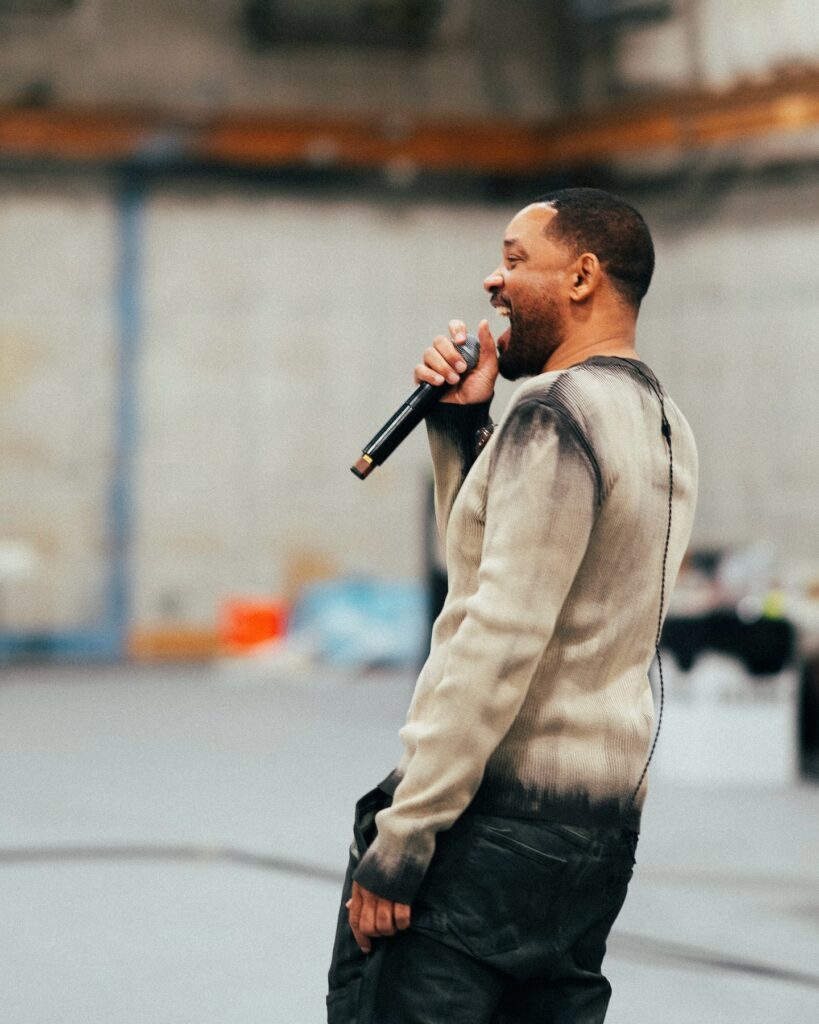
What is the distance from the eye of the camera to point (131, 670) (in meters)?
10.5

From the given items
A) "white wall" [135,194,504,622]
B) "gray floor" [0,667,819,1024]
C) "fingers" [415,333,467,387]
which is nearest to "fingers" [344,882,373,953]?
"fingers" [415,333,467,387]

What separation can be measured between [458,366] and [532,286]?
16 cm

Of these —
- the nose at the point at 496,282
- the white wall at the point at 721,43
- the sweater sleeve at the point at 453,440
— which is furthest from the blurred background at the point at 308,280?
the nose at the point at 496,282

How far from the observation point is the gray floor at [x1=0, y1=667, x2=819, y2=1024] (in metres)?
3.44

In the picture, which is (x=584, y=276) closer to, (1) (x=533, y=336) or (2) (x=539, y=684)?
(1) (x=533, y=336)

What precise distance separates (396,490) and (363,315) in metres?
1.40

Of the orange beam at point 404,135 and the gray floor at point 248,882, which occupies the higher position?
the orange beam at point 404,135

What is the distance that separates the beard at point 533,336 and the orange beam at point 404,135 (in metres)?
8.96

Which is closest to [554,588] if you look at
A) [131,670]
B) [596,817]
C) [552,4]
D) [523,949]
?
[596,817]

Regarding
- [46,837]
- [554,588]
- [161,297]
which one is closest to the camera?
[554,588]

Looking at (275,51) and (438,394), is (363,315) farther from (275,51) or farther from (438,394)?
(438,394)

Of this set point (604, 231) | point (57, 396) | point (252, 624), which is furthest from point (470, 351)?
point (57, 396)

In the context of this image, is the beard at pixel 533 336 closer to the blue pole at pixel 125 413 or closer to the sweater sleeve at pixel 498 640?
the sweater sleeve at pixel 498 640

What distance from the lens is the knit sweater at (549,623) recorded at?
1.65 meters
